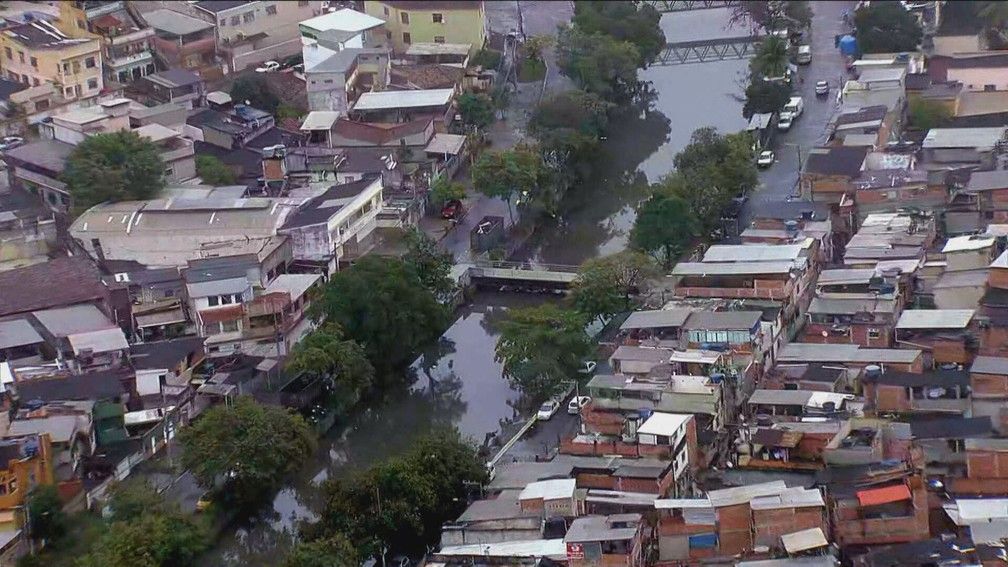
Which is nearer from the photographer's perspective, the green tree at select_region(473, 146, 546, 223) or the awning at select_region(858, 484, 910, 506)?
the awning at select_region(858, 484, 910, 506)

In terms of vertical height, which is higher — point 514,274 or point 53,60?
point 53,60

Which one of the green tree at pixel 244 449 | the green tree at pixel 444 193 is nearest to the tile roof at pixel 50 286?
the green tree at pixel 244 449

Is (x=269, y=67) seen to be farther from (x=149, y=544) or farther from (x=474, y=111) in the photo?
(x=149, y=544)

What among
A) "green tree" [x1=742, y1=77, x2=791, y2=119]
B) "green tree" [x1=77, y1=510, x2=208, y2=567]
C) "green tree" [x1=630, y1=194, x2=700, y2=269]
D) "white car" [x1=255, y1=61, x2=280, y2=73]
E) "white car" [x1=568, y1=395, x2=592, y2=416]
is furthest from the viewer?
"white car" [x1=255, y1=61, x2=280, y2=73]

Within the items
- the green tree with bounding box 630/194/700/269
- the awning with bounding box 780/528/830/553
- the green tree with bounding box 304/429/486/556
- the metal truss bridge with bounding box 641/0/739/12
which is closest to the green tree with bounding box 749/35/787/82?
the metal truss bridge with bounding box 641/0/739/12

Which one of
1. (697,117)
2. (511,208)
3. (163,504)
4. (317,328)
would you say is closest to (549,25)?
(697,117)

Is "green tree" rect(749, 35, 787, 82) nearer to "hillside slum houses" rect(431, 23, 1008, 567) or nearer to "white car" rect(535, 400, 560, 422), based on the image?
"hillside slum houses" rect(431, 23, 1008, 567)

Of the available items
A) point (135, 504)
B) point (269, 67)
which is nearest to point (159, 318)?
point (135, 504)
